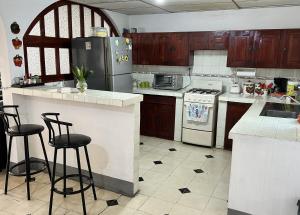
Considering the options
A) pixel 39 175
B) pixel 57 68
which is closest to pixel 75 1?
pixel 57 68

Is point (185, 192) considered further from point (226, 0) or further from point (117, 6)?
point (117, 6)

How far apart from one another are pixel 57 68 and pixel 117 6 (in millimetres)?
1487

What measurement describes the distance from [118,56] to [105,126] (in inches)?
63.1

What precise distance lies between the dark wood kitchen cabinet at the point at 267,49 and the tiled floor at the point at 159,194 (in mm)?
1691

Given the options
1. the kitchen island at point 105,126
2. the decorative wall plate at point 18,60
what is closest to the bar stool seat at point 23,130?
the kitchen island at point 105,126

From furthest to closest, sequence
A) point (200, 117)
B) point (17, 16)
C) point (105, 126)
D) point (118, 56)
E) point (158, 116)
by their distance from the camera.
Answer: point (158, 116) → point (200, 117) → point (118, 56) → point (17, 16) → point (105, 126)

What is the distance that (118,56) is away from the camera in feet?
14.0

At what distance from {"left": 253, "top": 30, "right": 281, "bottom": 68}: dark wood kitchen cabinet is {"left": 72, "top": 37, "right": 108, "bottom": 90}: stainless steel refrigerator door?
2.49 m

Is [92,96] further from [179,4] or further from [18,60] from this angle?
[179,4]

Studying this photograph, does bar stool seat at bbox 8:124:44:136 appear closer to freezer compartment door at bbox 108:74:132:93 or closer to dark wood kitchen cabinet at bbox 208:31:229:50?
freezer compartment door at bbox 108:74:132:93

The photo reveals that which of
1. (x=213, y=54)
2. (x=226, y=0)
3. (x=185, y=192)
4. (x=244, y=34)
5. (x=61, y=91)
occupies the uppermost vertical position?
(x=226, y=0)

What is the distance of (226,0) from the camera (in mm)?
3951

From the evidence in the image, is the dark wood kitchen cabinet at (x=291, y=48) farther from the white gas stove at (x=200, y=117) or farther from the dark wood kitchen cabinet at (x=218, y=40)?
the white gas stove at (x=200, y=117)

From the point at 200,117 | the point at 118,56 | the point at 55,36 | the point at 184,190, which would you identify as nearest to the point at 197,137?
the point at 200,117
